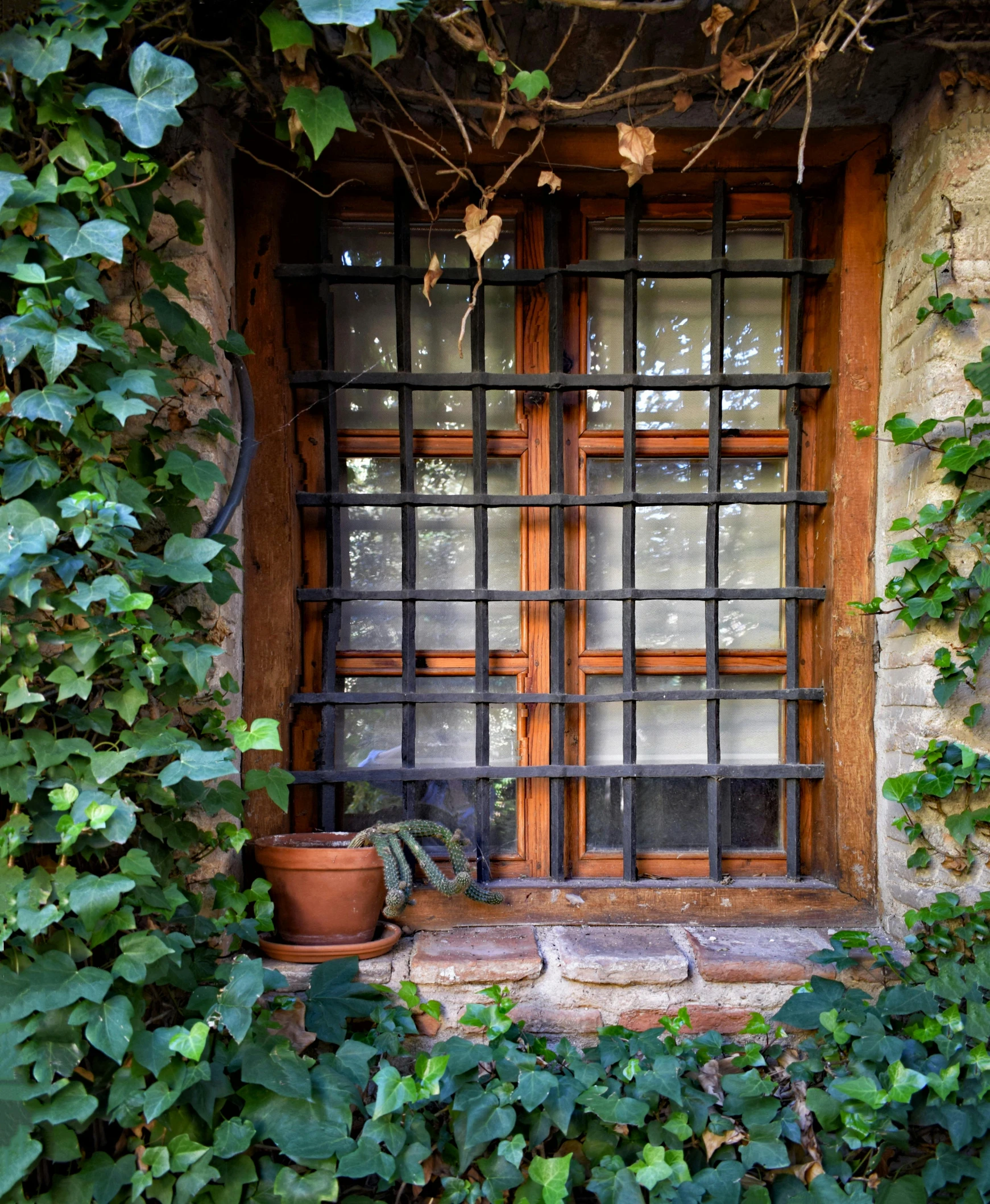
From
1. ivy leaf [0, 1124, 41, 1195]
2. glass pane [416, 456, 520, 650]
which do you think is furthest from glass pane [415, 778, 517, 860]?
ivy leaf [0, 1124, 41, 1195]

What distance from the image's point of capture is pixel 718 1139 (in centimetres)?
147

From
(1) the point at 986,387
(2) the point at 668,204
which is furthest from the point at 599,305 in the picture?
(1) the point at 986,387

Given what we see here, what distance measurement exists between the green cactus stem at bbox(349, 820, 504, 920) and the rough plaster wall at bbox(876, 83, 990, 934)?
954 mm

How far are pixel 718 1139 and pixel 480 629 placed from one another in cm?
112

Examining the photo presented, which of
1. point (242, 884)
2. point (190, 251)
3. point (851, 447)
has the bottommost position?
point (242, 884)

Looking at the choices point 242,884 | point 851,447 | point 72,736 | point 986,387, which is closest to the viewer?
point 72,736

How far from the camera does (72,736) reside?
1369 mm

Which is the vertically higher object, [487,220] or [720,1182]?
[487,220]

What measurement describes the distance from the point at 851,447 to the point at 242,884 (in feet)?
5.73

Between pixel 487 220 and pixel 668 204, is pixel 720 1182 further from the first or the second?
pixel 668 204

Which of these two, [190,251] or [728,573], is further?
[728,573]

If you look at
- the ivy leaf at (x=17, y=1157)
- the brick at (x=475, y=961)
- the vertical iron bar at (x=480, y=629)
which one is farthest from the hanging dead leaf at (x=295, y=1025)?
the vertical iron bar at (x=480, y=629)

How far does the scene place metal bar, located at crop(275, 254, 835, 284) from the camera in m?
1.90

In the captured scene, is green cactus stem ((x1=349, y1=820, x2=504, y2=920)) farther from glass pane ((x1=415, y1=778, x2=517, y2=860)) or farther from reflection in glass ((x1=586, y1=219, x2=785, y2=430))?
reflection in glass ((x1=586, y1=219, x2=785, y2=430))
